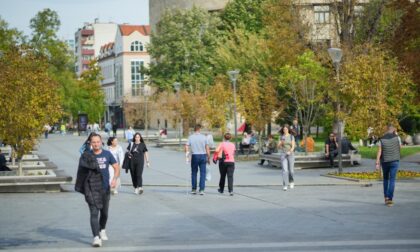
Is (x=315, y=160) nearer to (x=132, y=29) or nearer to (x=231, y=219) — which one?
(x=231, y=219)

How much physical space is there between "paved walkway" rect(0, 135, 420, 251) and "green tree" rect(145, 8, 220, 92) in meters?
49.6

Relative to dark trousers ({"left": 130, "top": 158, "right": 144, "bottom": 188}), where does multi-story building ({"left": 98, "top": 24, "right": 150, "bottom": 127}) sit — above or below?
above

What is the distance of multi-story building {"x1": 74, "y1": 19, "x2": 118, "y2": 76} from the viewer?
17438cm

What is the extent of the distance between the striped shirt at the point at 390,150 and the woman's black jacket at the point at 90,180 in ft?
24.4

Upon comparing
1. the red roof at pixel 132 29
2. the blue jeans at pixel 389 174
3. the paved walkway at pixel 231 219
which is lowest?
the paved walkway at pixel 231 219

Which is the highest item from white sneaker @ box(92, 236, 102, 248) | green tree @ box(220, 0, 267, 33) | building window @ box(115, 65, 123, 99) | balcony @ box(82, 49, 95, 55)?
balcony @ box(82, 49, 95, 55)

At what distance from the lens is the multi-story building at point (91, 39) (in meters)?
174

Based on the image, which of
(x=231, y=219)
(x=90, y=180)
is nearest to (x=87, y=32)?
(x=231, y=219)

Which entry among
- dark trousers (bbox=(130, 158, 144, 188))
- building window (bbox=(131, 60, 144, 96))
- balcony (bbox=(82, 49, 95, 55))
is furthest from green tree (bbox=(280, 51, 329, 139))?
balcony (bbox=(82, 49, 95, 55))

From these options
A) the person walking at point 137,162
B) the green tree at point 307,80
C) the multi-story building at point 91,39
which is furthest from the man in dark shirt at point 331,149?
the multi-story building at point 91,39

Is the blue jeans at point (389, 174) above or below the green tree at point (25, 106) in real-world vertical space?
below

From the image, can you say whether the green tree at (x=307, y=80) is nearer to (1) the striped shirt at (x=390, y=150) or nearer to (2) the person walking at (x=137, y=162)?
(2) the person walking at (x=137, y=162)

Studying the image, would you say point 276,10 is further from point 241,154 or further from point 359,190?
point 359,190

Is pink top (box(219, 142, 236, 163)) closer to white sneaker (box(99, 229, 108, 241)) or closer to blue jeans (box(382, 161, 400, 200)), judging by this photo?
blue jeans (box(382, 161, 400, 200))
